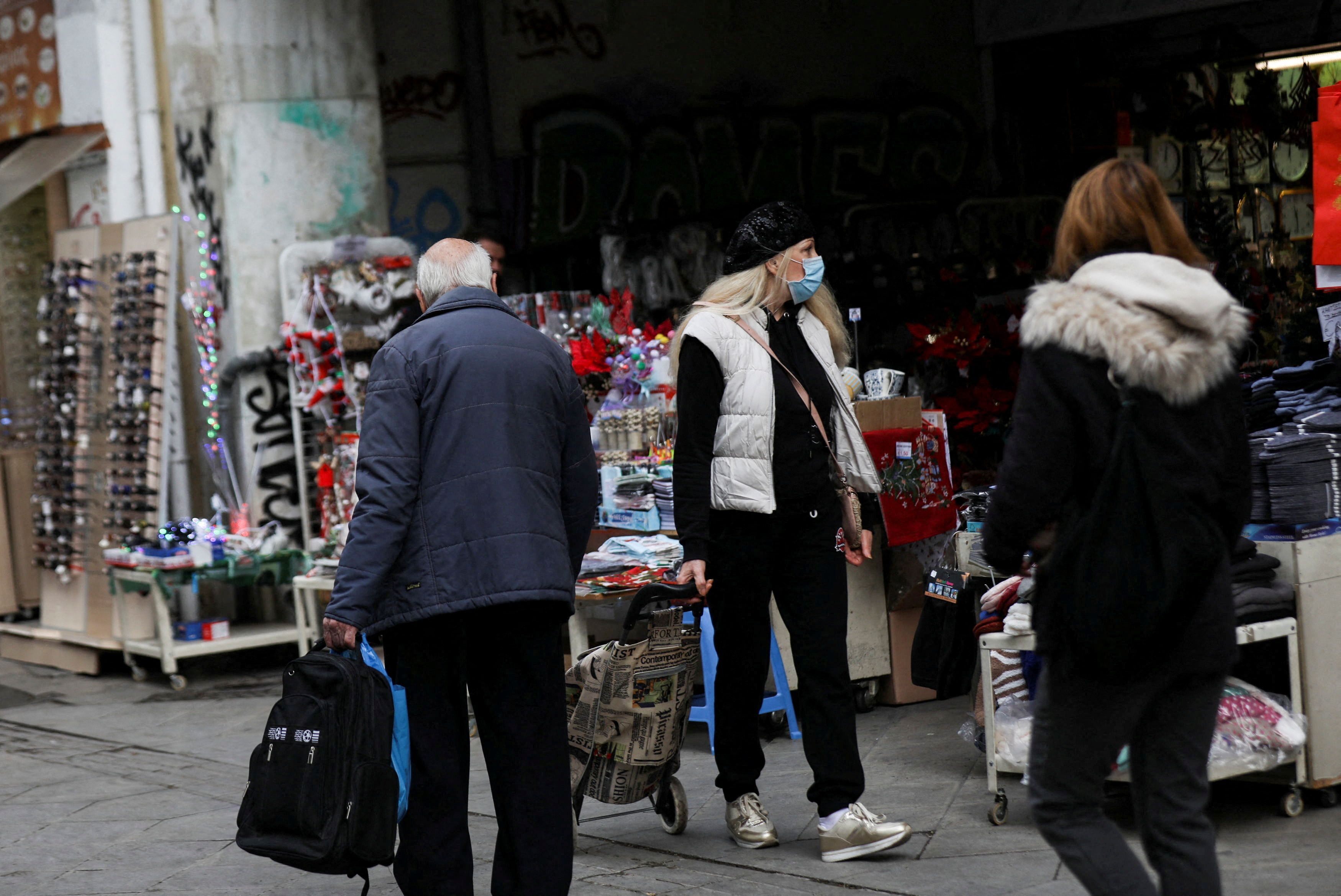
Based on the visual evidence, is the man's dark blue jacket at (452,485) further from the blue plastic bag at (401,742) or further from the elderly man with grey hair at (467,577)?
the blue plastic bag at (401,742)

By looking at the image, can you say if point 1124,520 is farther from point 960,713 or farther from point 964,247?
point 964,247

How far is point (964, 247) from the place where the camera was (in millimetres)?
11938

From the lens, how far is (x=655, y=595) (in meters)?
4.47

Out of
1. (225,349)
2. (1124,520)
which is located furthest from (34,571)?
(1124,520)

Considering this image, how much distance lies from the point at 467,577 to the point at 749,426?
1.11 metres

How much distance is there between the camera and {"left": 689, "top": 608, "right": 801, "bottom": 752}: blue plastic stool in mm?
5750

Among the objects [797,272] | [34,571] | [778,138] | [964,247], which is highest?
[778,138]

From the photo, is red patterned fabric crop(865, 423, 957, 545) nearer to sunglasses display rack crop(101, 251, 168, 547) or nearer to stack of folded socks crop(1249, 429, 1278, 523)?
stack of folded socks crop(1249, 429, 1278, 523)

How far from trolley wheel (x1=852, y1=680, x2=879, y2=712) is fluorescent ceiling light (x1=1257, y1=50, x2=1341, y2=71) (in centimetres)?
680

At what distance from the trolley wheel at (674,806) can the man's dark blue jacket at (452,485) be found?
1.27m

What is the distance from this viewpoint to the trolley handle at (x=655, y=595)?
445 cm

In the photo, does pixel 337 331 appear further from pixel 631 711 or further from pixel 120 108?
pixel 631 711

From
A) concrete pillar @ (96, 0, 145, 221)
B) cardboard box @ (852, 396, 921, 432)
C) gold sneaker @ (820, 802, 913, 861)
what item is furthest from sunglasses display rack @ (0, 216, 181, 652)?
gold sneaker @ (820, 802, 913, 861)

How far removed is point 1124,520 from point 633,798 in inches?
91.1
